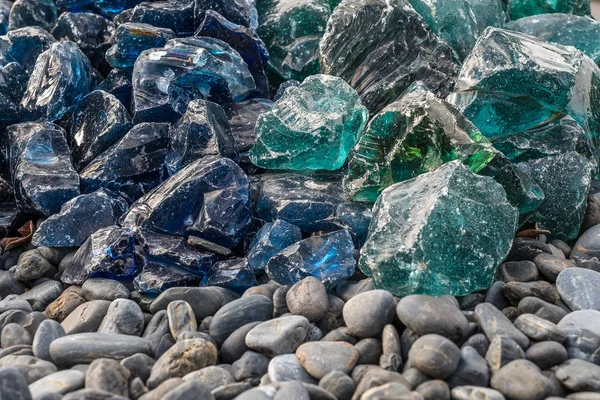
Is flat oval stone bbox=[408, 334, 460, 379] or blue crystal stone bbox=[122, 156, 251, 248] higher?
flat oval stone bbox=[408, 334, 460, 379]

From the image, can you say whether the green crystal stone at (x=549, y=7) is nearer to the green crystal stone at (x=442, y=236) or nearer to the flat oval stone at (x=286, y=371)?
the green crystal stone at (x=442, y=236)

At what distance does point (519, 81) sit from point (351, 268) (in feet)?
2.78

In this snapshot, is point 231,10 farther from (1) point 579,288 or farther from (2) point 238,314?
(1) point 579,288

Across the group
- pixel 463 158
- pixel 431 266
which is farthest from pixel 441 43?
pixel 431 266

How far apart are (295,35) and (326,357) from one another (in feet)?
5.67

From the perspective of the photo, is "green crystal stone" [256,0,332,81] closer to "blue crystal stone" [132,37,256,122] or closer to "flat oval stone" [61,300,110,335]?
"blue crystal stone" [132,37,256,122]

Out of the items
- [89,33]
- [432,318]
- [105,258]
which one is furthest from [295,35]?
[432,318]

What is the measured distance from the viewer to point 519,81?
7.15 ft

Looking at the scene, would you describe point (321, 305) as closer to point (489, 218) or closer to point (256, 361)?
point (256, 361)

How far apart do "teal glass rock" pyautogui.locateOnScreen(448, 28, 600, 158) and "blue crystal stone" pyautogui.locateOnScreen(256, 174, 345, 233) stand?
52 cm

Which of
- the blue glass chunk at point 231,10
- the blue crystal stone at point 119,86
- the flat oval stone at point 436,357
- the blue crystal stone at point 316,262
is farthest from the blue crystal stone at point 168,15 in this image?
the flat oval stone at point 436,357

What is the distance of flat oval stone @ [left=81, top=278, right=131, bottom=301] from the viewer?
6.12ft

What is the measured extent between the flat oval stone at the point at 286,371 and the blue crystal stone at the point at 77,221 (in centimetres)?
93

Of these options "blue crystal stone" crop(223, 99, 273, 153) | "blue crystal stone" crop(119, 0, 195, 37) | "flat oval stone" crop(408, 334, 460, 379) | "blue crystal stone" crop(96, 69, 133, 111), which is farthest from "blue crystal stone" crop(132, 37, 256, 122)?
"flat oval stone" crop(408, 334, 460, 379)
